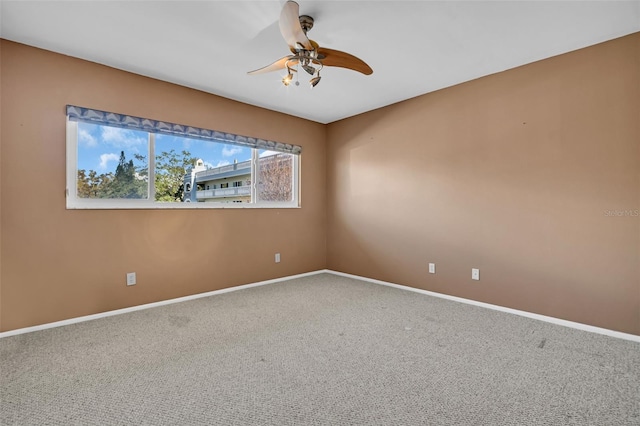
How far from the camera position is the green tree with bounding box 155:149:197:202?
3363 millimetres

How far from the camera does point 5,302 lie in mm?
2480

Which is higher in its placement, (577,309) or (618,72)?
(618,72)

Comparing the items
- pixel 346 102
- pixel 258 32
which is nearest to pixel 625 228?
pixel 346 102

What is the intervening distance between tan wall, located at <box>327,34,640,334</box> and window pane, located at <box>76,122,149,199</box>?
9.07ft

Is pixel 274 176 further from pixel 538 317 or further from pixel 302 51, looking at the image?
pixel 538 317

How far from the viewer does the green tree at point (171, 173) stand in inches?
132

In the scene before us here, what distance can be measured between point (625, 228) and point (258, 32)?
10.7ft

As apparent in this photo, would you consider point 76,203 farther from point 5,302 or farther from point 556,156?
point 556,156

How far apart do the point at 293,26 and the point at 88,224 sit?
252 cm

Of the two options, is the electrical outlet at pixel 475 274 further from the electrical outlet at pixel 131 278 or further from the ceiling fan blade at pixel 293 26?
the electrical outlet at pixel 131 278

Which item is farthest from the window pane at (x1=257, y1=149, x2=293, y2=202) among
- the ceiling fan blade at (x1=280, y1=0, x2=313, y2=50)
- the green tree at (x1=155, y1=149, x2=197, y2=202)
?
the ceiling fan blade at (x1=280, y1=0, x2=313, y2=50)

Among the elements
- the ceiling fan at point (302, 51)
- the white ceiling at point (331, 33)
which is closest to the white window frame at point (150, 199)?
the white ceiling at point (331, 33)

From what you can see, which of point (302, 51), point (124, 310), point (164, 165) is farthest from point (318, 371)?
point (164, 165)

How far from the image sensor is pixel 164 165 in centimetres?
341
